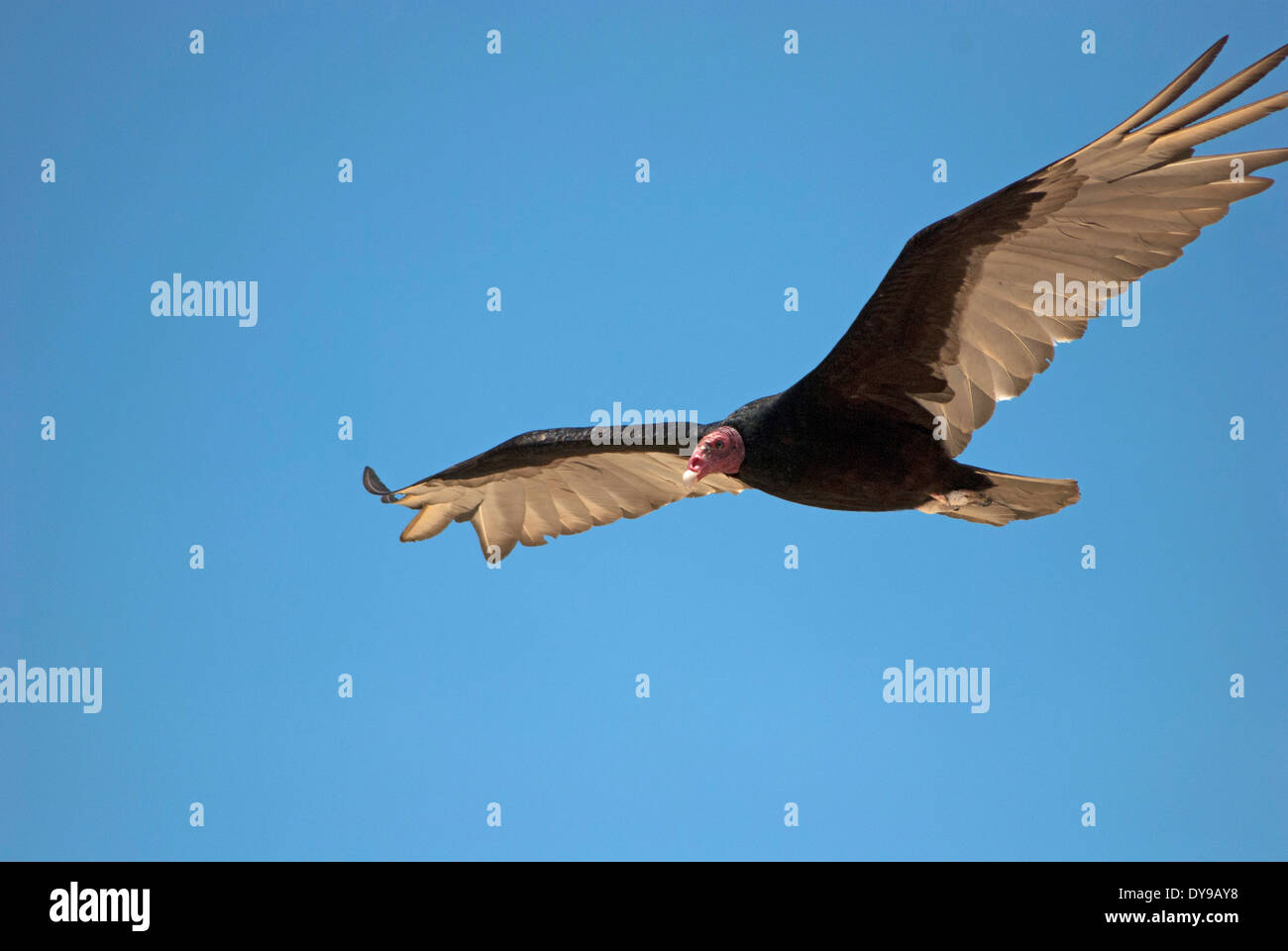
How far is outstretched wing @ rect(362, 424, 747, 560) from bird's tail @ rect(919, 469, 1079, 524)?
1.59 metres

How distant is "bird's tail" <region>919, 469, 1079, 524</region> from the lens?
6574 millimetres

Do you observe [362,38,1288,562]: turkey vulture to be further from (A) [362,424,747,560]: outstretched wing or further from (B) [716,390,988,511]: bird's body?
(A) [362,424,747,560]: outstretched wing

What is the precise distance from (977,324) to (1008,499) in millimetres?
999

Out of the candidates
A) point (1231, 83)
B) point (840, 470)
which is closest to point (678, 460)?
point (840, 470)

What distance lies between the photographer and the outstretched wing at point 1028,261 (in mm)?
5609

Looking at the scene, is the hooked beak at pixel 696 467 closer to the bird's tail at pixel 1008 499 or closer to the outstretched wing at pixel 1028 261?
the outstretched wing at pixel 1028 261

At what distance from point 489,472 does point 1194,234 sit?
14.7 feet

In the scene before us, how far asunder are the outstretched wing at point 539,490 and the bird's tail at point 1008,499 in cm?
159

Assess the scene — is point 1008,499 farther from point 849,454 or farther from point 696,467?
point 696,467

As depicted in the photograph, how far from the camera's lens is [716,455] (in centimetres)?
680

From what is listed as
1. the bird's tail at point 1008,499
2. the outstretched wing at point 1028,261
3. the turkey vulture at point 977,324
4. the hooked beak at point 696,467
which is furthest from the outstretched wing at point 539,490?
the outstretched wing at point 1028,261

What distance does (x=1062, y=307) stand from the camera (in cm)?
618

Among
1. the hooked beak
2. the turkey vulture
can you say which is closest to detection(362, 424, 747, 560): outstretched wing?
the turkey vulture
